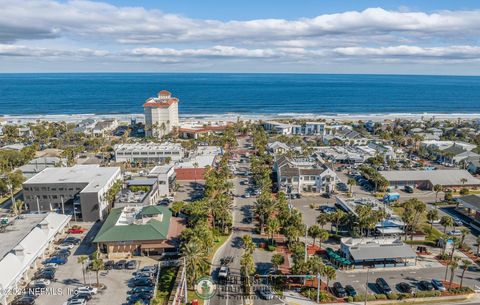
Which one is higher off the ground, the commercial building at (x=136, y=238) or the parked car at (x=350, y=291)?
the commercial building at (x=136, y=238)

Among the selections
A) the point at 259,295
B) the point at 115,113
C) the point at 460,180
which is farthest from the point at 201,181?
the point at 115,113

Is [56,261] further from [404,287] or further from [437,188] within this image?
[437,188]

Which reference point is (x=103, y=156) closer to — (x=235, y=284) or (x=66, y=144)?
(x=66, y=144)

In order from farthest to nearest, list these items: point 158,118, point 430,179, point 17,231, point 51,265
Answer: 1. point 158,118
2. point 430,179
3. point 17,231
4. point 51,265

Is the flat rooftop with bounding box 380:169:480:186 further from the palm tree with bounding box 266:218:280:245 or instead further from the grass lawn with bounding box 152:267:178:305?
the grass lawn with bounding box 152:267:178:305

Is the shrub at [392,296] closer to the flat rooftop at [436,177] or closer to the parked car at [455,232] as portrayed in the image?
the parked car at [455,232]

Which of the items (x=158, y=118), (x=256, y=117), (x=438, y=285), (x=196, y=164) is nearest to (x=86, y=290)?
(x=438, y=285)

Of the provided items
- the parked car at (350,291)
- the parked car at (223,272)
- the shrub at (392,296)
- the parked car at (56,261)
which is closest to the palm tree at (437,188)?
the shrub at (392,296)

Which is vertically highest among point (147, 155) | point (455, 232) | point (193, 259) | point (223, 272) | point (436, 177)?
point (193, 259)
